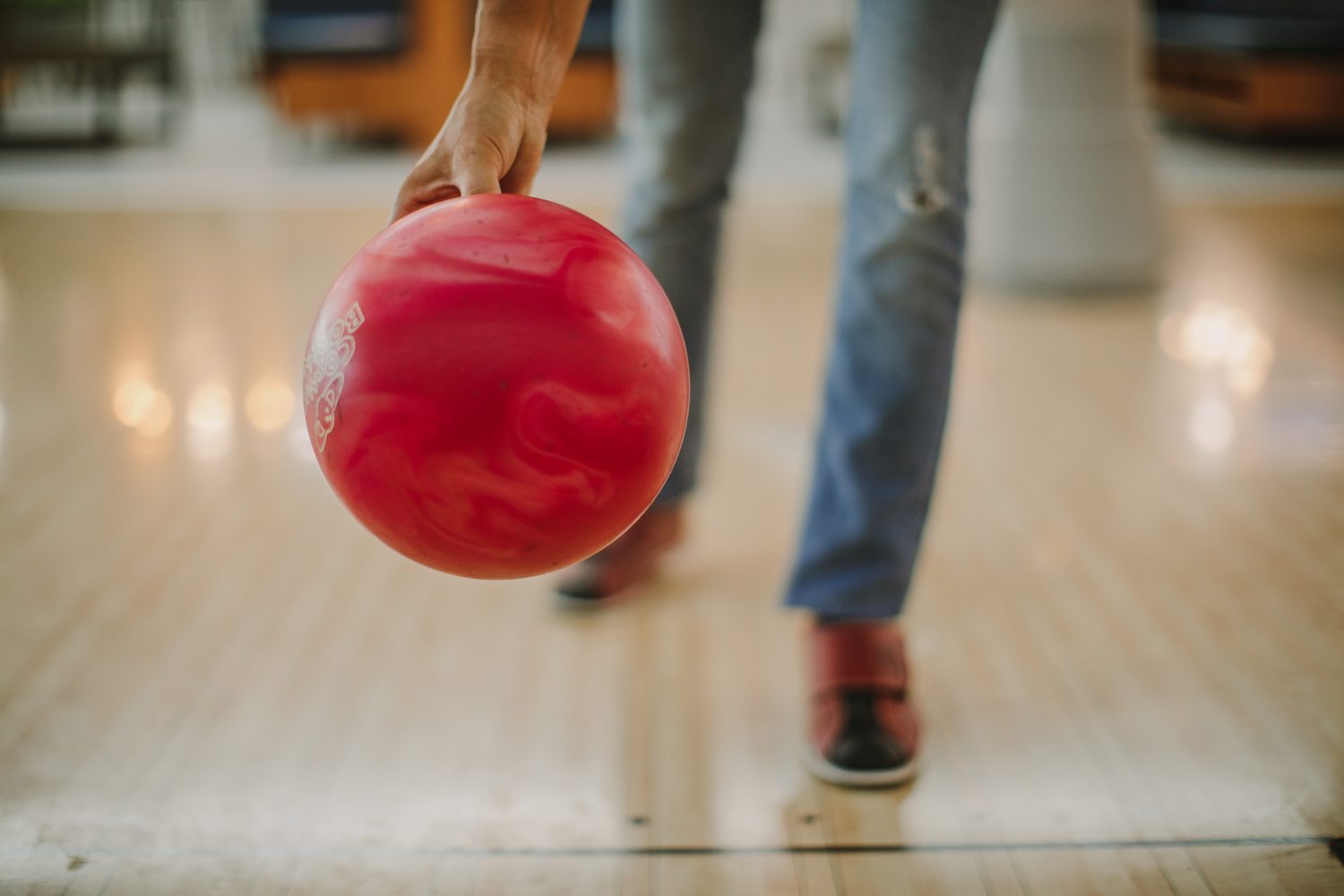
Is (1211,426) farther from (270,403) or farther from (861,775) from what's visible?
→ (270,403)

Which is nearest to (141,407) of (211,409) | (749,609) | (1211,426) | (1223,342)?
(211,409)

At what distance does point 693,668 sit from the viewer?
3.52 feet

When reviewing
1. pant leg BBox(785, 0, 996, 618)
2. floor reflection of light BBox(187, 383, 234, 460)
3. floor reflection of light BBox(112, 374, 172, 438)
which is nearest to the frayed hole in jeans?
pant leg BBox(785, 0, 996, 618)

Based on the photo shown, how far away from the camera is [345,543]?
1329 millimetres

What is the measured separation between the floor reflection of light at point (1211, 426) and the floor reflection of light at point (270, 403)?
1.27 meters

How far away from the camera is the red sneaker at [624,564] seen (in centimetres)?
117

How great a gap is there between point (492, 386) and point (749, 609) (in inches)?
24.5

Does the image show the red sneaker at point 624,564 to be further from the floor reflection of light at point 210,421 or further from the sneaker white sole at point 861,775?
the floor reflection of light at point 210,421

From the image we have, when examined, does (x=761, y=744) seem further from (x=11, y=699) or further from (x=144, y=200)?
(x=144, y=200)

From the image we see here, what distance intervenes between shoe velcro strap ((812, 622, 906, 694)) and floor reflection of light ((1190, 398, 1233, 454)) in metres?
0.81

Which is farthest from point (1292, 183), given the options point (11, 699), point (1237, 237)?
point (11, 699)

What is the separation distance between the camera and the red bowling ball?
628mm

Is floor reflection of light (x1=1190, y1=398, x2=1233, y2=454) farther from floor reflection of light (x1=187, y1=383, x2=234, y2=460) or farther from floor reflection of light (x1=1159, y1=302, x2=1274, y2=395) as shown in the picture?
floor reflection of light (x1=187, y1=383, x2=234, y2=460)

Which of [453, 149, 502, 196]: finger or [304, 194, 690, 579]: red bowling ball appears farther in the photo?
[453, 149, 502, 196]: finger
